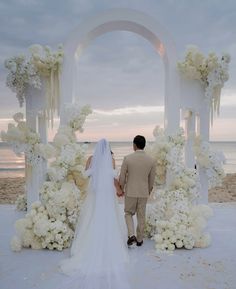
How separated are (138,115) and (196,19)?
3365cm

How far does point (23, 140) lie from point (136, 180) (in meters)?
2.24

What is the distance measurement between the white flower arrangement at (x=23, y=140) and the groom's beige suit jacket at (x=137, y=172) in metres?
1.80

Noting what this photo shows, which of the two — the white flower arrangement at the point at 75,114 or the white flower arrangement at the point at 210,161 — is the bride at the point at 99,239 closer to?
the white flower arrangement at the point at 75,114

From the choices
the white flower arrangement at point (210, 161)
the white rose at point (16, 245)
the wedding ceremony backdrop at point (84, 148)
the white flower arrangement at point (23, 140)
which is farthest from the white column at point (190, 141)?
the white rose at point (16, 245)

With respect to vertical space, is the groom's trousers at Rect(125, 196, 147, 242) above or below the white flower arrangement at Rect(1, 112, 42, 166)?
below

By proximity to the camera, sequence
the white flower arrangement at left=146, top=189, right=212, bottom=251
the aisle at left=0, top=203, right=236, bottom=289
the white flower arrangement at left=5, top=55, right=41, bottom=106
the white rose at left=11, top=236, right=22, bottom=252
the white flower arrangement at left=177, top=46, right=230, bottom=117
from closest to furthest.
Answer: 1. the aisle at left=0, top=203, right=236, bottom=289
2. the white rose at left=11, top=236, right=22, bottom=252
3. the white flower arrangement at left=146, top=189, right=212, bottom=251
4. the white flower arrangement at left=5, top=55, right=41, bottom=106
5. the white flower arrangement at left=177, top=46, right=230, bottom=117

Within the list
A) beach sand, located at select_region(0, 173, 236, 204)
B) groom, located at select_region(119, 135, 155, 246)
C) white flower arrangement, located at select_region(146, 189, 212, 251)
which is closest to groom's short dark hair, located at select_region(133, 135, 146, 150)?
groom, located at select_region(119, 135, 155, 246)

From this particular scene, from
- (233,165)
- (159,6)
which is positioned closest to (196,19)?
(159,6)

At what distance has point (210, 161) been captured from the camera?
6469 mm

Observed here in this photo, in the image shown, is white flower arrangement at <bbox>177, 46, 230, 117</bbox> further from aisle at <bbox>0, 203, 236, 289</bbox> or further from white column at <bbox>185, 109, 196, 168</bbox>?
aisle at <bbox>0, 203, 236, 289</bbox>

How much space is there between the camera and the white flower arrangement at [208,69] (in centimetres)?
636

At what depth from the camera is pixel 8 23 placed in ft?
29.2

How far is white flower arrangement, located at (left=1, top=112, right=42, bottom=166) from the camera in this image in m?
6.32

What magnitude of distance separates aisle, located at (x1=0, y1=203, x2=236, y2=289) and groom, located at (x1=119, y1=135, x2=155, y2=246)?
0.42 m
